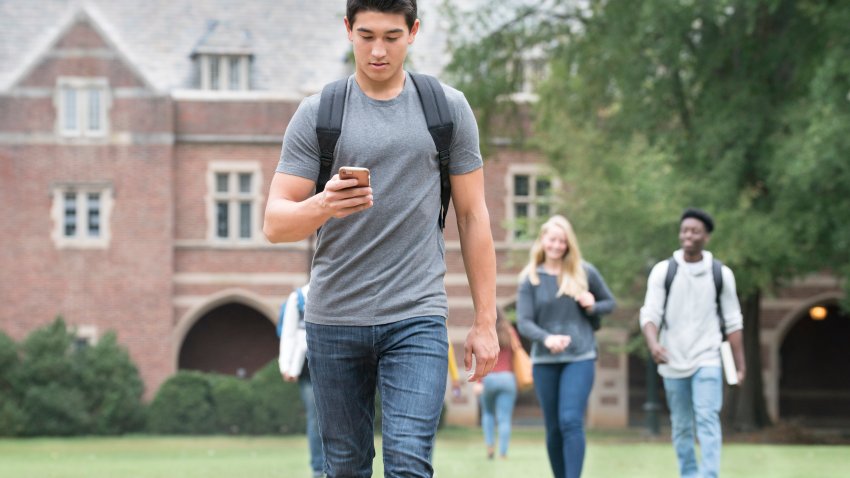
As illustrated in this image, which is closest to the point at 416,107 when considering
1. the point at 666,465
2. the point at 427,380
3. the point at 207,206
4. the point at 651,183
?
the point at 427,380

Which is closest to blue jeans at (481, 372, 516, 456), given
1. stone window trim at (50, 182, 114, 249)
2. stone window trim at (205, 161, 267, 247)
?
stone window trim at (205, 161, 267, 247)

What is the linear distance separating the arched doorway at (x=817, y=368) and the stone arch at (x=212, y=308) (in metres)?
13.3

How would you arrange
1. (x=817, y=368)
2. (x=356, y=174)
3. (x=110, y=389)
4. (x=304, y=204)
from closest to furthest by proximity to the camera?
1. (x=356, y=174)
2. (x=304, y=204)
3. (x=110, y=389)
4. (x=817, y=368)

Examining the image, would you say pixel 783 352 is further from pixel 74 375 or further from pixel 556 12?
pixel 74 375

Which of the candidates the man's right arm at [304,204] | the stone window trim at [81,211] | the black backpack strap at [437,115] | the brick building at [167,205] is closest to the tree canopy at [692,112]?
the brick building at [167,205]

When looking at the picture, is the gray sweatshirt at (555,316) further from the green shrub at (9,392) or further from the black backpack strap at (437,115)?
the green shrub at (9,392)

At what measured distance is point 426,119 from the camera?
14.9ft

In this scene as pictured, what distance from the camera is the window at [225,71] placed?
3559 centimetres

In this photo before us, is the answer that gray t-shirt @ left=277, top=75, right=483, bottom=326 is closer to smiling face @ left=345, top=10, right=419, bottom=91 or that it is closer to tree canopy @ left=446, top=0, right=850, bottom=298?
smiling face @ left=345, top=10, right=419, bottom=91

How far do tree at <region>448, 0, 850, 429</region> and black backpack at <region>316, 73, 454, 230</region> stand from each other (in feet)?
56.6

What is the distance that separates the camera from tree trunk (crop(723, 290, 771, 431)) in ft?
95.0

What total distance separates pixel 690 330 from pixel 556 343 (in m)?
0.95

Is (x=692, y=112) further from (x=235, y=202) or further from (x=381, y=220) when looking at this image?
(x=381, y=220)

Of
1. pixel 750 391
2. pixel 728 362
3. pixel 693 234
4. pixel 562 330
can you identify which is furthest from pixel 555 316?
pixel 750 391
